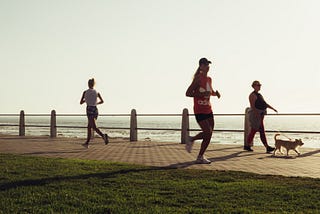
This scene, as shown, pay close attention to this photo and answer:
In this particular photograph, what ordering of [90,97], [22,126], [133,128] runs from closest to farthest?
1. [90,97]
2. [133,128]
3. [22,126]

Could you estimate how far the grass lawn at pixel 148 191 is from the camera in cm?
449

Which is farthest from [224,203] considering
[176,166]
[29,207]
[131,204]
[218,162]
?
[218,162]

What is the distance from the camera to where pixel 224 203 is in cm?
466

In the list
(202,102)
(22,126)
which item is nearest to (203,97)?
(202,102)

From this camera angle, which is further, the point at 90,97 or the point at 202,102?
the point at 90,97

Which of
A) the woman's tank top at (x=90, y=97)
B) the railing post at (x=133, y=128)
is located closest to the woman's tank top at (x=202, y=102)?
the woman's tank top at (x=90, y=97)

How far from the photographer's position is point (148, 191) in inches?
209

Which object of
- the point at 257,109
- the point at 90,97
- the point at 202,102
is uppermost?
the point at 90,97

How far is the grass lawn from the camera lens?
14.7ft

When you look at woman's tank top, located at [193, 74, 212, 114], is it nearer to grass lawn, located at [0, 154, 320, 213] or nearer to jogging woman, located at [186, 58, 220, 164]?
jogging woman, located at [186, 58, 220, 164]

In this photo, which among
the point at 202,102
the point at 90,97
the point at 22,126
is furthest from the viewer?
the point at 22,126

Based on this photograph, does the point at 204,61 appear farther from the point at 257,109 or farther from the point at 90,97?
the point at 90,97

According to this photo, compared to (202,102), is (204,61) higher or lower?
higher

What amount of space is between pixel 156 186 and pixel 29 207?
1.71 metres
